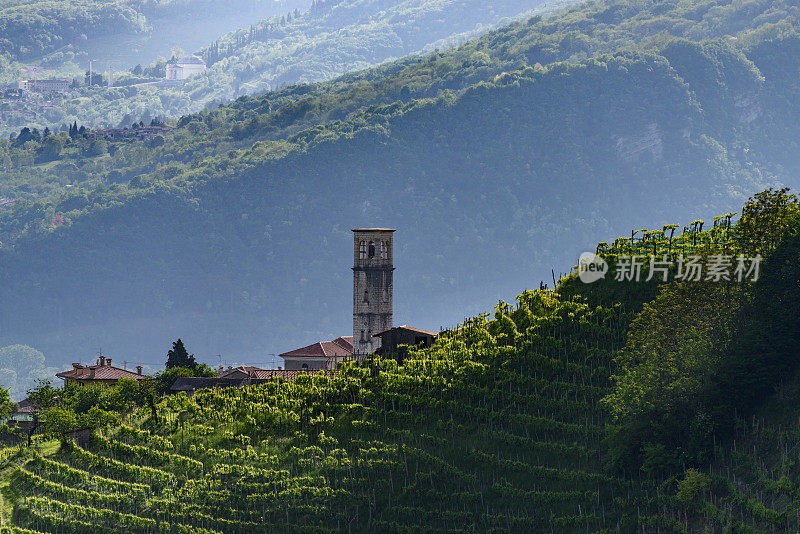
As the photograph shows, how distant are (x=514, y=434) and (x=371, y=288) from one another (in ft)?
119

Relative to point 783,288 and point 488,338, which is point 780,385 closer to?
point 783,288

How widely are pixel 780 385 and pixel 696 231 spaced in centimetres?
2273

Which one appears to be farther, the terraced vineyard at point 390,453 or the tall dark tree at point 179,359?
the tall dark tree at point 179,359

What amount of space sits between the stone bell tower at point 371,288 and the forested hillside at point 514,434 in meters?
19.6

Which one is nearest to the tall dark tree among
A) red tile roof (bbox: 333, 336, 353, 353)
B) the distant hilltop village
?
the distant hilltop village

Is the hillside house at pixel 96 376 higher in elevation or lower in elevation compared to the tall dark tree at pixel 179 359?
lower

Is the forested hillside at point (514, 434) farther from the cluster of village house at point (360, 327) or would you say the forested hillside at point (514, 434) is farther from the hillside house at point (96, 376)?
the cluster of village house at point (360, 327)

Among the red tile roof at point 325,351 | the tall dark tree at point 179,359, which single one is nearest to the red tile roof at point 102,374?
the tall dark tree at point 179,359

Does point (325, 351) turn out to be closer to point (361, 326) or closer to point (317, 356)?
point (317, 356)

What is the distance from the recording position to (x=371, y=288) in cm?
9012

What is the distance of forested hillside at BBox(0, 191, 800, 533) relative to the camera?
48344 mm

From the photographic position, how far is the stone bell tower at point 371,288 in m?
89.2

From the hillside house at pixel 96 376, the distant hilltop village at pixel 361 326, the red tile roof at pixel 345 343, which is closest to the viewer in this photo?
the hillside house at pixel 96 376

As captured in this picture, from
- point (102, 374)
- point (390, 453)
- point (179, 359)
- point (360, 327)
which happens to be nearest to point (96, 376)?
point (102, 374)
